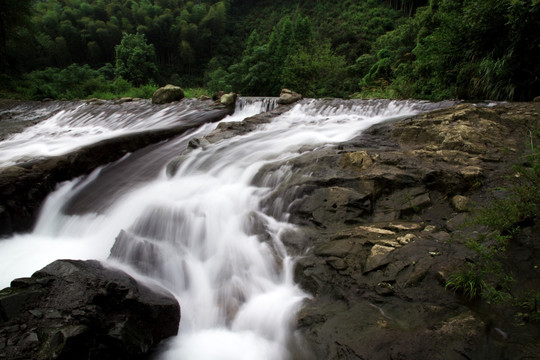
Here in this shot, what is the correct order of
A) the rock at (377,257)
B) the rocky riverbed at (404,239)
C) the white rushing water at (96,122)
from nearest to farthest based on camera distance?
the rocky riverbed at (404,239)
the rock at (377,257)
the white rushing water at (96,122)

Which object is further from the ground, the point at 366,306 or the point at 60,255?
the point at 366,306

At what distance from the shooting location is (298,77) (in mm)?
18953

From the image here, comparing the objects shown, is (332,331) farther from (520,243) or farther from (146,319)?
(520,243)

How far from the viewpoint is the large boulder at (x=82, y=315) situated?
6.34 feet

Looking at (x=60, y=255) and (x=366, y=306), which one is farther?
(x=60, y=255)

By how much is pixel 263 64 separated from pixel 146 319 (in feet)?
74.6

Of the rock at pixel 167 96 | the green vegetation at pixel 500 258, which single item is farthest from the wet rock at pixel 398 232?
the rock at pixel 167 96

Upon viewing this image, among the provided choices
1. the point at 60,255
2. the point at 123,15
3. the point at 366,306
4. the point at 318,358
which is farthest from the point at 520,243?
the point at 123,15

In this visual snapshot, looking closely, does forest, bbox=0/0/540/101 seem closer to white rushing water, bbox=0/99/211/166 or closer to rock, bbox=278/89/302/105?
rock, bbox=278/89/302/105

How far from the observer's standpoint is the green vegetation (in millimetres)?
2111

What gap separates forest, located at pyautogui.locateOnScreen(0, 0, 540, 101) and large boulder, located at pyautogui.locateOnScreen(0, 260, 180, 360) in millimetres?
8178

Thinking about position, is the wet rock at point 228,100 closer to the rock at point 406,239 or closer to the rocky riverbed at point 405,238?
the rocky riverbed at point 405,238

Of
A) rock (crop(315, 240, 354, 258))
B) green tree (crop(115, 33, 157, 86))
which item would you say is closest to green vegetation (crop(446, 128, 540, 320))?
rock (crop(315, 240, 354, 258))

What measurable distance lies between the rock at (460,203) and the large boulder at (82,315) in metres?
3.24
